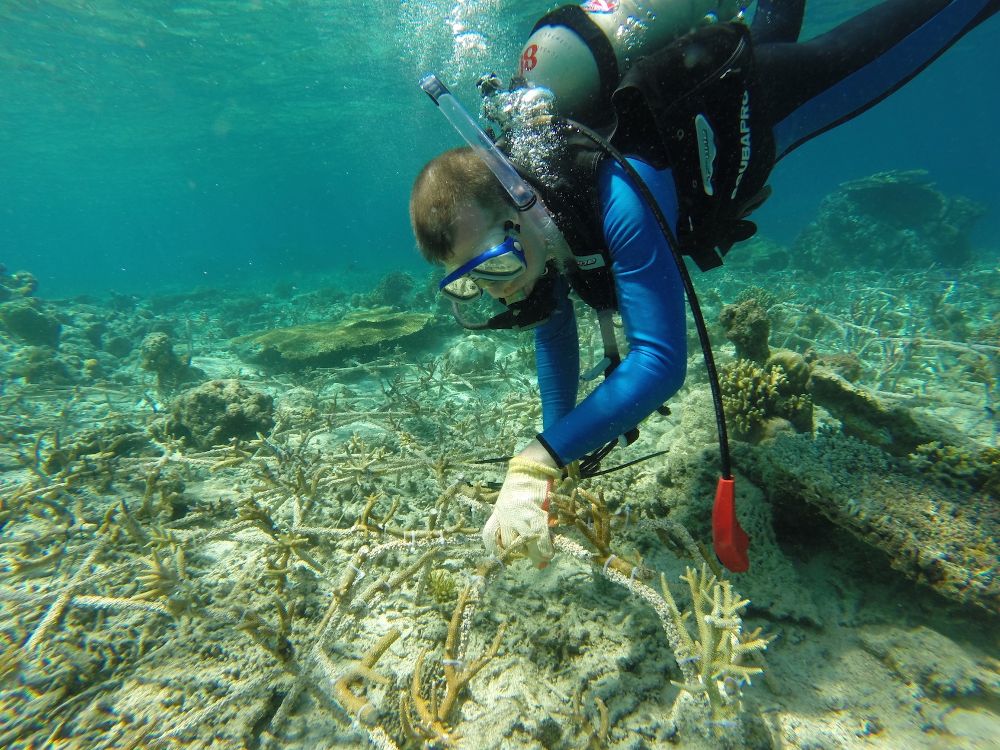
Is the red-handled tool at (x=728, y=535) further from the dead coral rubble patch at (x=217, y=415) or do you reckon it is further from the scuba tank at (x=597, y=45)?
the dead coral rubble patch at (x=217, y=415)

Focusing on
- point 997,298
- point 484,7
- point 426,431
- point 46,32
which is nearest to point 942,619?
point 426,431

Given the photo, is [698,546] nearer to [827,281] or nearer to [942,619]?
[942,619]

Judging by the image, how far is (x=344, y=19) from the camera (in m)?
20.9

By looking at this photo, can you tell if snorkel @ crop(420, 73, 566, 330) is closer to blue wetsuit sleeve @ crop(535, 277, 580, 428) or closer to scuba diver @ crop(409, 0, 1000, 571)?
scuba diver @ crop(409, 0, 1000, 571)

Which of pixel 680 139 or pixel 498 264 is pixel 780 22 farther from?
pixel 498 264

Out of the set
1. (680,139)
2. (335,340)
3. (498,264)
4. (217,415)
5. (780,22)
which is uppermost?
(335,340)

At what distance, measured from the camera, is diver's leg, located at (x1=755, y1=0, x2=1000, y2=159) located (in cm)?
259

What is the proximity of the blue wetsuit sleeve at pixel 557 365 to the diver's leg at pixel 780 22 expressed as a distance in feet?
7.87

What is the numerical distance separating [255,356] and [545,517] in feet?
30.7

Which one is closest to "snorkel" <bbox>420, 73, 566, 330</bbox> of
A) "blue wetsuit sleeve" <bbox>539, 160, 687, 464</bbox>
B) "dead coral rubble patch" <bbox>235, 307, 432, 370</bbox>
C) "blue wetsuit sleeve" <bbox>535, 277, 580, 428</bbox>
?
"blue wetsuit sleeve" <bbox>539, 160, 687, 464</bbox>

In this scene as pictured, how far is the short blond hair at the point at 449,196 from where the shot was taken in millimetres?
1937

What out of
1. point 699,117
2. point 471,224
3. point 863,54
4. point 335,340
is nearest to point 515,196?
point 471,224

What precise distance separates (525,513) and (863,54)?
11.4 ft

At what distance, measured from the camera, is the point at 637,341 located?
1.84 meters
